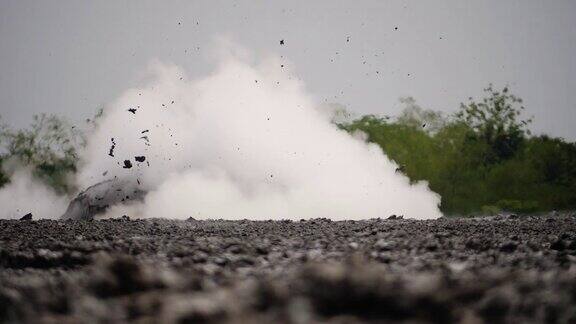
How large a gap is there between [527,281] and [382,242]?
341 cm

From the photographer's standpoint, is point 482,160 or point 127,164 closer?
point 127,164

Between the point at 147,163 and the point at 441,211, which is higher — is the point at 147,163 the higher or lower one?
the higher one

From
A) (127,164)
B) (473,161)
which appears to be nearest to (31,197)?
(127,164)

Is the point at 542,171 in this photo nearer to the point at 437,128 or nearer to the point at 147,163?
the point at 437,128

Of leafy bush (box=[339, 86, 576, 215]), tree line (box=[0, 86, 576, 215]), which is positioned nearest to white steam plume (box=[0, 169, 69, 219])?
tree line (box=[0, 86, 576, 215])

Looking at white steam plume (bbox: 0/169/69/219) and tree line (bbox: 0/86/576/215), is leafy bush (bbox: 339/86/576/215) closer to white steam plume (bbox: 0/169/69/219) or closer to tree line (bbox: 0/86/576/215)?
tree line (bbox: 0/86/576/215)

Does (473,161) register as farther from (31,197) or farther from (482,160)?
(31,197)

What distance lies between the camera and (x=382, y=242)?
5945 mm

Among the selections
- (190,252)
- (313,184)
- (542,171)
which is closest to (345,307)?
(190,252)

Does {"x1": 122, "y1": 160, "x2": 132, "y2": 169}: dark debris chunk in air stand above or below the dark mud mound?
above

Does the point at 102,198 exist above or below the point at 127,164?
below

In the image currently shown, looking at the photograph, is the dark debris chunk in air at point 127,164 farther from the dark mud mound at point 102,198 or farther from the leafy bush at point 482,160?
the leafy bush at point 482,160

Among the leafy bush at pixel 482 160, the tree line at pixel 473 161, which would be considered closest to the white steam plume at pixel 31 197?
the tree line at pixel 473 161

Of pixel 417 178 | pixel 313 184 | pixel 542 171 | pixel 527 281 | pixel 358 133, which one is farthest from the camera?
pixel 358 133
